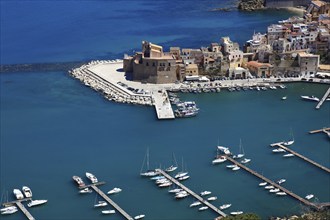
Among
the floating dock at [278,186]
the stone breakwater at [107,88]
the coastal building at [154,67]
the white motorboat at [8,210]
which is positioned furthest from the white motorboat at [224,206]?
the coastal building at [154,67]

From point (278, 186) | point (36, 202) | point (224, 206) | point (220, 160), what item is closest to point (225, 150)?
point (220, 160)

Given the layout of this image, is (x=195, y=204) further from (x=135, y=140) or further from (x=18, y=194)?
(x=135, y=140)

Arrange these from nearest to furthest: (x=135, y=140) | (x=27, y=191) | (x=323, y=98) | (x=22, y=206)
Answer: (x=22, y=206) → (x=27, y=191) → (x=135, y=140) → (x=323, y=98)

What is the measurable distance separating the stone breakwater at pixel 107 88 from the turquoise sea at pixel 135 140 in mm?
567

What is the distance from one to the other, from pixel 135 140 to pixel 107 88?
29.1 feet

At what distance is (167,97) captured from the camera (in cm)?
A: 4097

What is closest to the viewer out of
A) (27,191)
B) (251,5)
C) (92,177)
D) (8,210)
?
(8,210)

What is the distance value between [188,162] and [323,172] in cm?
637

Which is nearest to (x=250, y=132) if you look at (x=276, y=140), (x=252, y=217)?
(x=276, y=140)

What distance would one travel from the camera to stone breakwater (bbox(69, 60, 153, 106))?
1613 inches

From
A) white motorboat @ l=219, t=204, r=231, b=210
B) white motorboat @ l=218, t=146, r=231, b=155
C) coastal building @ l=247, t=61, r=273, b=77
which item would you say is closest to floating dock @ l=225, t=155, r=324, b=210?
white motorboat @ l=218, t=146, r=231, b=155

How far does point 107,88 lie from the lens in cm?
4328

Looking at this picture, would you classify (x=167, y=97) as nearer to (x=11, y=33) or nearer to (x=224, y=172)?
(x=224, y=172)

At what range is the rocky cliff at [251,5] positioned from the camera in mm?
69875
